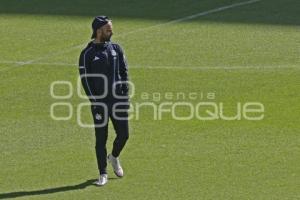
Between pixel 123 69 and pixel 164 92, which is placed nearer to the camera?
pixel 123 69

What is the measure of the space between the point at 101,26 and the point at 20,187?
2.24 m

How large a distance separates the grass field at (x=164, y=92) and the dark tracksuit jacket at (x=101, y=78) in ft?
2.63

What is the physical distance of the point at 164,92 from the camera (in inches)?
658

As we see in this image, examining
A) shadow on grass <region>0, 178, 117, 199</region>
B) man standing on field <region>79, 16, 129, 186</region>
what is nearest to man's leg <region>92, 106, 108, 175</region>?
man standing on field <region>79, 16, 129, 186</region>

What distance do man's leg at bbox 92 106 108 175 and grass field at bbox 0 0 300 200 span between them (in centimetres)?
31

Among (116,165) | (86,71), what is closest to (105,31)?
(86,71)

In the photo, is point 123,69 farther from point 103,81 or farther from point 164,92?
point 164,92

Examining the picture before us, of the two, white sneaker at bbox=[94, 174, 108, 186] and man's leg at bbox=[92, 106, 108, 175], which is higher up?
man's leg at bbox=[92, 106, 108, 175]

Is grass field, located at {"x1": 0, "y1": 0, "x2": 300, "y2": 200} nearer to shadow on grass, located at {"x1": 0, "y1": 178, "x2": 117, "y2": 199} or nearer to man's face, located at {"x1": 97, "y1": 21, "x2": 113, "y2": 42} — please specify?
shadow on grass, located at {"x1": 0, "y1": 178, "x2": 117, "y2": 199}

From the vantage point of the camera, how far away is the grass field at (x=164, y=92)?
12.6 metres

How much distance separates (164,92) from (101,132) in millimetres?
4528

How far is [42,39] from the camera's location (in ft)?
66.7

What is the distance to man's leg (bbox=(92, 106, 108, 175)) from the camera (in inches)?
480

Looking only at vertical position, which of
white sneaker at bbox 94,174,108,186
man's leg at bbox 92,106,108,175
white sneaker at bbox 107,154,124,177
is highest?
man's leg at bbox 92,106,108,175
